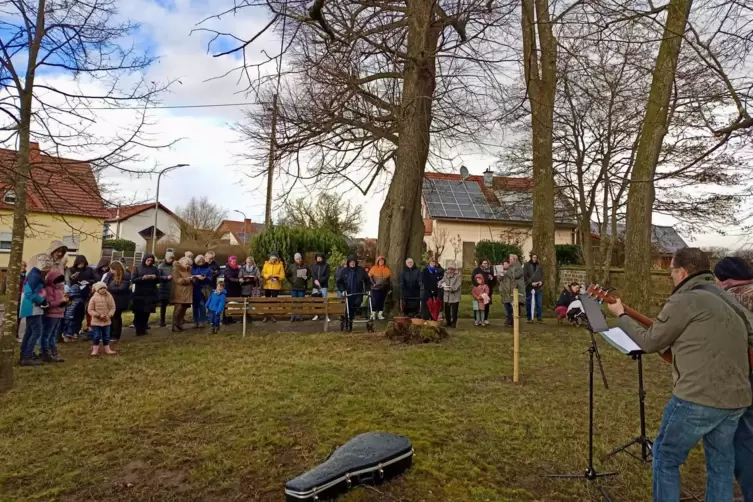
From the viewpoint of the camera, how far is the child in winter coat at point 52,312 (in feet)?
25.1

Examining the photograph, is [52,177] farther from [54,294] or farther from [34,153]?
[54,294]

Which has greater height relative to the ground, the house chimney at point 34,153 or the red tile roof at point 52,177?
the house chimney at point 34,153

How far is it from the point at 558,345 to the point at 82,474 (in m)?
8.09

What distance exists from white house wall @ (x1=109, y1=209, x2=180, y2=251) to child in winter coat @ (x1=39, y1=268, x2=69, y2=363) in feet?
134

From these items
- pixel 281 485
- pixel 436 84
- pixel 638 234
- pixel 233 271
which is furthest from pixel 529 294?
pixel 281 485

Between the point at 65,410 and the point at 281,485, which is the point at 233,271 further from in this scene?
the point at 281,485

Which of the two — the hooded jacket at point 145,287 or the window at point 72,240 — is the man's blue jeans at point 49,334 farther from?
the hooded jacket at point 145,287

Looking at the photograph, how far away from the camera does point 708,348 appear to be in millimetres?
2805

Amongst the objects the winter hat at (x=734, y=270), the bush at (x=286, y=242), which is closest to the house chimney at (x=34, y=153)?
the winter hat at (x=734, y=270)

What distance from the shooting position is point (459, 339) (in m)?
9.88

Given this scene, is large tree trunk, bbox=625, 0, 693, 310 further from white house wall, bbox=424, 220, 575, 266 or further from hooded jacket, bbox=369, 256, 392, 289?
white house wall, bbox=424, 220, 575, 266

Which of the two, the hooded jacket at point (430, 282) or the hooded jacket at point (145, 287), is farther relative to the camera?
the hooded jacket at point (430, 282)

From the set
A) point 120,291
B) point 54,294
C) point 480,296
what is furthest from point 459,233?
point 54,294

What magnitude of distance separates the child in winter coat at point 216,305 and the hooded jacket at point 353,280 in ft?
8.65
